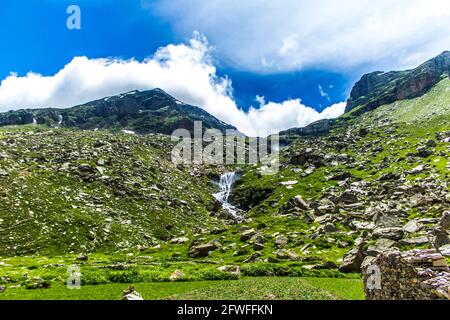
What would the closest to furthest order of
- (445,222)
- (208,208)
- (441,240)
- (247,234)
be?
(441,240), (445,222), (247,234), (208,208)

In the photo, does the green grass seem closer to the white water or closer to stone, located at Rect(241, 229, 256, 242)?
stone, located at Rect(241, 229, 256, 242)

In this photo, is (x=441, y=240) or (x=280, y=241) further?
(x=280, y=241)

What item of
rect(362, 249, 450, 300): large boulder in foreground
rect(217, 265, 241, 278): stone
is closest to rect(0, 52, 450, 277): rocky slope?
rect(217, 265, 241, 278): stone

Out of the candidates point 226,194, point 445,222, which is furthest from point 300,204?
point 226,194

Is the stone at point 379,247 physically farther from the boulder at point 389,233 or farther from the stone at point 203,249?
the stone at point 203,249

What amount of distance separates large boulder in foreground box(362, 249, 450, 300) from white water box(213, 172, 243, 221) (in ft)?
373

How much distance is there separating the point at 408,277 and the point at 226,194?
151 m

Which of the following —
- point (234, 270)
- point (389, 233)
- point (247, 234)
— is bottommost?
A: point (234, 270)

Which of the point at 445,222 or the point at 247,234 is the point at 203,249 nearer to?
the point at 247,234

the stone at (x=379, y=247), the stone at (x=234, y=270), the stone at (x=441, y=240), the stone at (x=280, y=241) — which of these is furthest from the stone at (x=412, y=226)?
the stone at (x=234, y=270)

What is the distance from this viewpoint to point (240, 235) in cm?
9319

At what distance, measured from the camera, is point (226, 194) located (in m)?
177

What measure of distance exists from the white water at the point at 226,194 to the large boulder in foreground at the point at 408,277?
373ft
